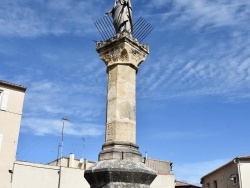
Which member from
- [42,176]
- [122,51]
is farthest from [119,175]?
[42,176]

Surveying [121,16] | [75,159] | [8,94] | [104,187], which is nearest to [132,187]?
[104,187]

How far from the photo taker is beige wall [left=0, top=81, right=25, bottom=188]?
18.6 metres

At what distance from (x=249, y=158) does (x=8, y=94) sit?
55.8ft

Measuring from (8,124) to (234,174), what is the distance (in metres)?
16.7

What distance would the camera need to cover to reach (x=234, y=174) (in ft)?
83.0

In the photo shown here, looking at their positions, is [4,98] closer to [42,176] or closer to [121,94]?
[42,176]

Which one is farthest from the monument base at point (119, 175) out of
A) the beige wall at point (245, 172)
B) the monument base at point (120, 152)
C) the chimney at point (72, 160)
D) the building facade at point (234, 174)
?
the chimney at point (72, 160)

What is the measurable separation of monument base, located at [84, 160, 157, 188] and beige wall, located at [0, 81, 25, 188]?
47.6 feet

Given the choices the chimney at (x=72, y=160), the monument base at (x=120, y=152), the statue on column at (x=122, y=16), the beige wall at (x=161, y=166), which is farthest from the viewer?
the chimney at (x=72, y=160)

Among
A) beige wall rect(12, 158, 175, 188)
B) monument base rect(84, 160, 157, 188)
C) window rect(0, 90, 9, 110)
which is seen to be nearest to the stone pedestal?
monument base rect(84, 160, 157, 188)

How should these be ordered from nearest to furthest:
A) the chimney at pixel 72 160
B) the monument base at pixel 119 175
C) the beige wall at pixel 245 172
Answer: the monument base at pixel 119 175, the beige wall at pixel 245 172, the chimney at pixel 72 160

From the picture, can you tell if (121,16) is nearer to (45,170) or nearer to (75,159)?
(45,170)

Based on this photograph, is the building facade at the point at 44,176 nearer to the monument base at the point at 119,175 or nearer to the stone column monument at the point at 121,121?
the stone column monument at the point at 121,121

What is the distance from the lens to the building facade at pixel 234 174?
23.9 meters
